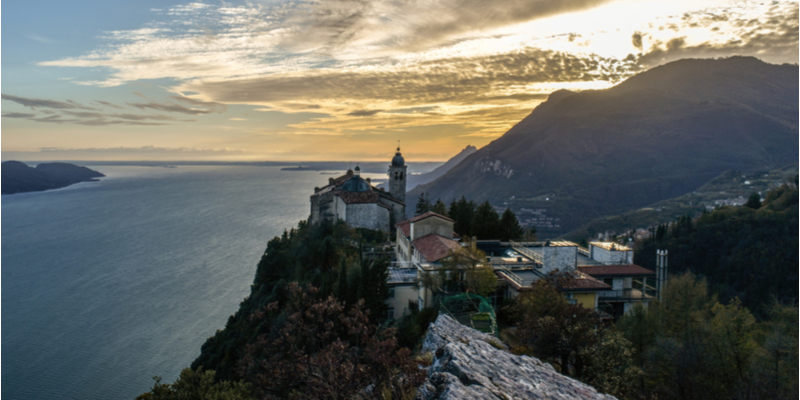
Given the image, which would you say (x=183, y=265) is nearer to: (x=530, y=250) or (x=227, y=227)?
(x=227, y=227)

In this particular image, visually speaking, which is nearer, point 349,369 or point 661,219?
point 349,369

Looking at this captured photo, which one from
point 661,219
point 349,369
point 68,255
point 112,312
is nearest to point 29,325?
point 112,312

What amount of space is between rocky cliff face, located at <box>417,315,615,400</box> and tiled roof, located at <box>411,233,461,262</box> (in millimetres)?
13188

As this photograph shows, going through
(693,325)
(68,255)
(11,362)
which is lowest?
(11,362)

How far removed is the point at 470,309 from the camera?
23594 mm

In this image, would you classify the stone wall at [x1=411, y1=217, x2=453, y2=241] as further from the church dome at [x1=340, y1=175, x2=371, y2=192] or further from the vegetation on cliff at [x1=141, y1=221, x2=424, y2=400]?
the church dome at [x1=340, y1=175, x2=371, y2=192]

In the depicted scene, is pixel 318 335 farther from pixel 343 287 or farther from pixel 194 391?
pixel 343 287

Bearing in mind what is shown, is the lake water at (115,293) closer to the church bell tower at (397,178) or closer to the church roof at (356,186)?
the church roof at (356,186)

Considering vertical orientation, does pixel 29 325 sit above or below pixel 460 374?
below

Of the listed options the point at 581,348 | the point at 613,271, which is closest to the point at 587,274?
the point at 613,271

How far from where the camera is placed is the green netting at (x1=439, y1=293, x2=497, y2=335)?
2194cm

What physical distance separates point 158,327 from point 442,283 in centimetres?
5483

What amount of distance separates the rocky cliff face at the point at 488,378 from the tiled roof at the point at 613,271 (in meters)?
15.8

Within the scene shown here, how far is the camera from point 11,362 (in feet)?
180
